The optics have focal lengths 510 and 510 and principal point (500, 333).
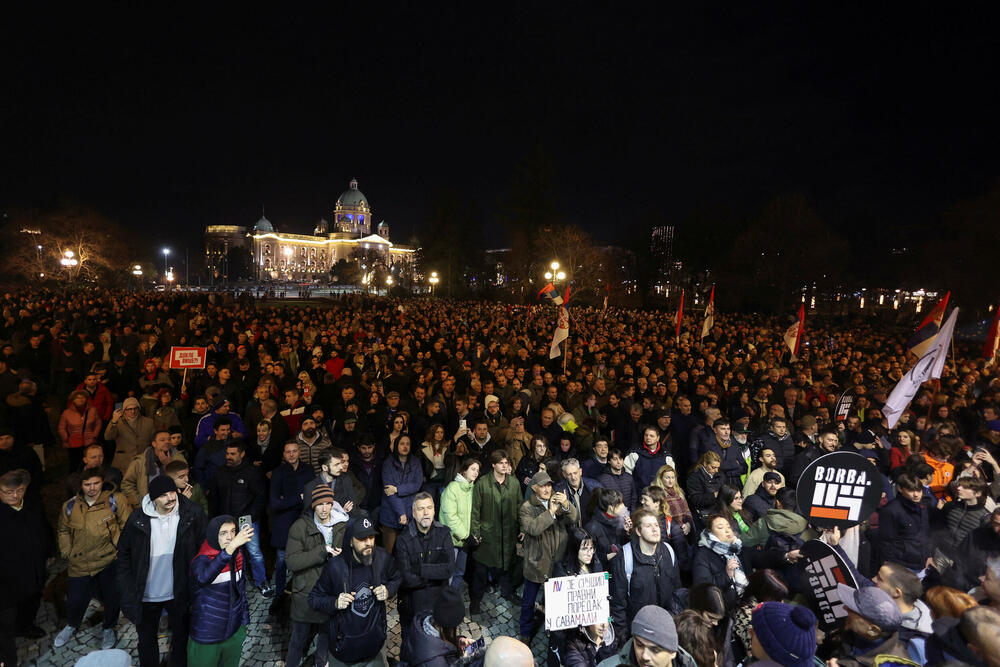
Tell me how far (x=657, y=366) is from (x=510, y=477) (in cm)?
776

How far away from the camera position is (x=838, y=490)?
4.07 meters

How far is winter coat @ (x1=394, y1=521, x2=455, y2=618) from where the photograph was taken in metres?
3.82

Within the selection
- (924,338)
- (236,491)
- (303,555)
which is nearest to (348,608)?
(303,555)

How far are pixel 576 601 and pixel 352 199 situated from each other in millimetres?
163728

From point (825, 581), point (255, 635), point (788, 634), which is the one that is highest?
point (788, 634)

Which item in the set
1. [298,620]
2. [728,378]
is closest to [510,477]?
[298,620]

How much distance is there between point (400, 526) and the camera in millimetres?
5016

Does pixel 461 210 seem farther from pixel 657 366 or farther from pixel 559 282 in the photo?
pixel 657 366

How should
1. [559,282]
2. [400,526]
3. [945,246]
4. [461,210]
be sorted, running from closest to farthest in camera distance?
[400,526], [945,246], [559,282], [461,210]

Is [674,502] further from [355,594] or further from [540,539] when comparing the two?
[355,594]

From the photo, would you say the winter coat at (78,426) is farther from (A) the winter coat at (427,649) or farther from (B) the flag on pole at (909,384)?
(B) the flag on pole at (909,384)

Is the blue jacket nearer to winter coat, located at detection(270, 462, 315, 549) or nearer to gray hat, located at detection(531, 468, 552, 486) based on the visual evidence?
winter coat, located at detection(270, 462, 315, 549)

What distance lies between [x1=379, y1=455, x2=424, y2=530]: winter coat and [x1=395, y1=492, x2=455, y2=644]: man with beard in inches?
40.6

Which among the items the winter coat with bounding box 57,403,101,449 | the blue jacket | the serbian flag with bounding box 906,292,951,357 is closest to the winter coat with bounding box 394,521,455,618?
the blue jacket
